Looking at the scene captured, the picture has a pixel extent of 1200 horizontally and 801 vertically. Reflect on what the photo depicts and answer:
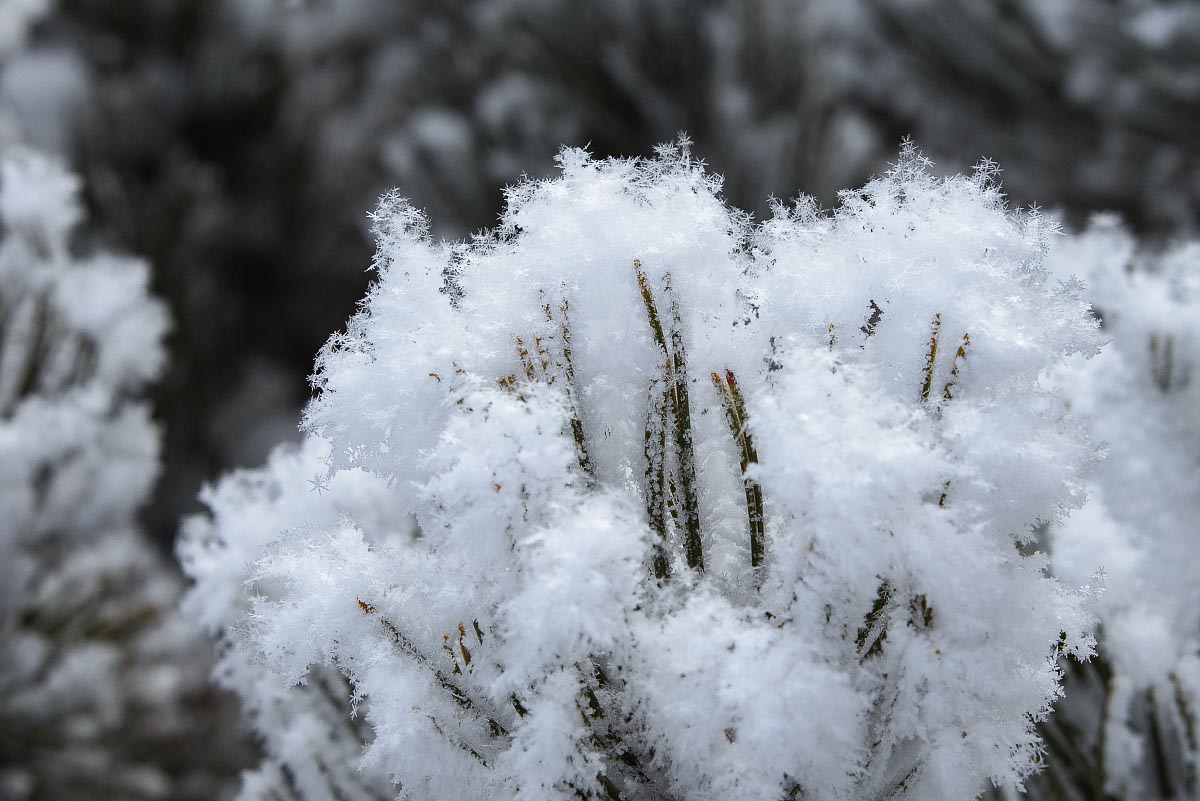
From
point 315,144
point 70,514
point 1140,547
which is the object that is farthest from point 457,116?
point 1140,547

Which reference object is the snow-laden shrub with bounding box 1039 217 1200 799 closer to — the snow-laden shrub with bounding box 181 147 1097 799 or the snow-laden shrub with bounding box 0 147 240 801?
the snow-laden shrub with bounding box 181 147 1097 799

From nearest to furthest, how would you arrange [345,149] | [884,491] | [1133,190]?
1. [884,491]
2. [1133,190]
3. [345,149]

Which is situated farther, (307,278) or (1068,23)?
(307,278)

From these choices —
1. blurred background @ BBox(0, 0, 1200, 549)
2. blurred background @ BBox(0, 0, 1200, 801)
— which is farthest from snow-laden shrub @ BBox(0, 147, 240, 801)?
blurred background @ BBox(0, 0, 1200, 549)

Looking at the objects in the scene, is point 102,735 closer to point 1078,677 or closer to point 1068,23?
point 1078,677

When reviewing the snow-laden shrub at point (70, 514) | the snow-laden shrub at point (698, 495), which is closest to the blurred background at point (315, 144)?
the snow-laden shrub at point (70, 514)

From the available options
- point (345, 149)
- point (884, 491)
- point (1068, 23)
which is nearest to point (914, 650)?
point (884, 491)

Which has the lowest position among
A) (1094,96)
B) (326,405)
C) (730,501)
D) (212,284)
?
(730,501)

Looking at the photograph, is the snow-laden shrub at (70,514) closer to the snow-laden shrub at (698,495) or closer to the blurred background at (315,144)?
the blurred background at (315,144)
